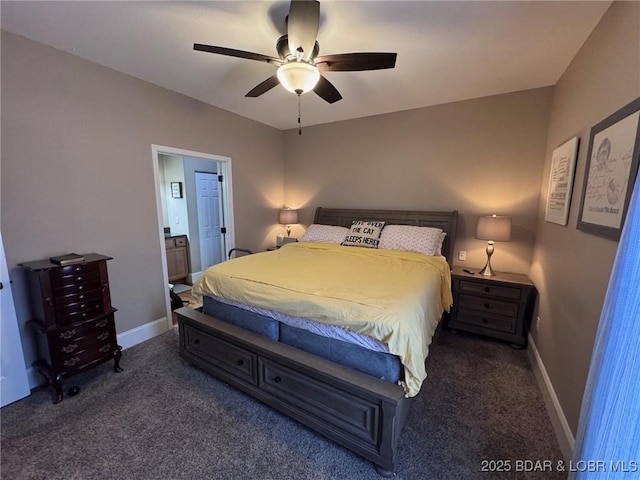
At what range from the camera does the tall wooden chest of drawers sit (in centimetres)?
193

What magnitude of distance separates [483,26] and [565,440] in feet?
8.81

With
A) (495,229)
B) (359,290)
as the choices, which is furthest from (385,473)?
(495,229)

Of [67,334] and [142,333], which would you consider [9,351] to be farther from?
[142,333]

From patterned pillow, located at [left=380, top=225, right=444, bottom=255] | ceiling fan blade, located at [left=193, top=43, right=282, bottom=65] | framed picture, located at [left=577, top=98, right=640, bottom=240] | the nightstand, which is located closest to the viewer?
framed picture, located at [left=577, top=98, right=640, bottom=240]

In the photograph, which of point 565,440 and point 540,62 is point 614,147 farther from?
point 565,440

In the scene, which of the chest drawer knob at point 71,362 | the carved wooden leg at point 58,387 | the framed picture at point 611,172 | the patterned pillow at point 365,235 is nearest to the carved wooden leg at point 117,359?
the chest drawer knob at point 71,362

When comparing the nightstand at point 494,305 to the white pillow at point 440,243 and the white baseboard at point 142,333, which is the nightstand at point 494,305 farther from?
the white baseboard at point 142,333

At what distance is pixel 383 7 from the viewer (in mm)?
1640

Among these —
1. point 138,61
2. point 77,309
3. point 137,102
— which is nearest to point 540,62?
point 138,61

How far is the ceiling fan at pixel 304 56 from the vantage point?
150 centimetres

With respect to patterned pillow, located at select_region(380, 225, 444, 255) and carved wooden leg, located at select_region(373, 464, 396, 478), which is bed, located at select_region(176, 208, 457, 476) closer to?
carved wooden leg, located at select_region(373, 464, 396, 478)

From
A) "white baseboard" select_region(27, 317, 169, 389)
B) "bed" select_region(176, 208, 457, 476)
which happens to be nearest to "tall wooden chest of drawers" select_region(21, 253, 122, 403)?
"white baseboard" select_region(27, 317, 169, 389)

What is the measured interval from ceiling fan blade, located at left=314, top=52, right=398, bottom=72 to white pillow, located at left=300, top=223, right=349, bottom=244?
2.12 meters

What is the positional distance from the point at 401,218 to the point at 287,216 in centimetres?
182
